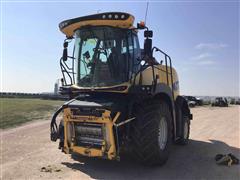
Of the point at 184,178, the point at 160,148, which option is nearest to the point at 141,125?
the point at 160,148

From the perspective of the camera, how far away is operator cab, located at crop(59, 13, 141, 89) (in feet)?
27.0

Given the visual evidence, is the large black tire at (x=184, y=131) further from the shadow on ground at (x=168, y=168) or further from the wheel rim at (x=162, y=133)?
the wheel rim at (x=162, y=133)

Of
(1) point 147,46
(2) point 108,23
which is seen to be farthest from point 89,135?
(2) point 108,23

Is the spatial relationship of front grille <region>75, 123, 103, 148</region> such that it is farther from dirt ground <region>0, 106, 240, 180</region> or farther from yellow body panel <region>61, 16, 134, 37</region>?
yellow body panel <region>61, 16, 134, 37</region>

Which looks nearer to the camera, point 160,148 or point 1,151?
point 160,148

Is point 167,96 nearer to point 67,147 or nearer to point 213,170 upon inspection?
point 213,170

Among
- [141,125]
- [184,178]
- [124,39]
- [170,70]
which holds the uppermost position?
[124,39]

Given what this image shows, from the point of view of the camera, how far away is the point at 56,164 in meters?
8.55

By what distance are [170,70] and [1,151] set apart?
5488 mm

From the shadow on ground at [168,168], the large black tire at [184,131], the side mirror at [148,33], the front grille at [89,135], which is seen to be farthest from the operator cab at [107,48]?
the large black tire at [184,131]

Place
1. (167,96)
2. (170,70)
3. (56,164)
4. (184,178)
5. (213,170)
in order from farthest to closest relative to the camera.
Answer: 1. (170,70)
2. (167,96)
3. (56,164)
4. (213,170)
5. (184,178)

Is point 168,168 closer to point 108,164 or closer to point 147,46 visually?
point 108,164

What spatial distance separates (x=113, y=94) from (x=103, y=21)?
1.73 meters

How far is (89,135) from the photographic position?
790cm
